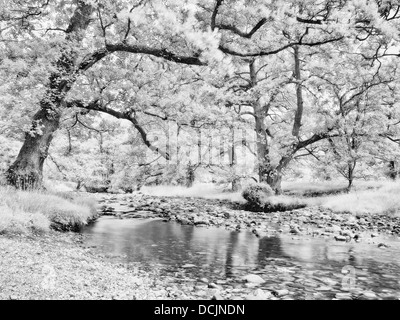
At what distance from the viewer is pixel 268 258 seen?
22.9ft

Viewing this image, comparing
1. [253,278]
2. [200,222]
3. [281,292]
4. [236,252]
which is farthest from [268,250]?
[200,222]

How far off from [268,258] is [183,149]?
330 inches

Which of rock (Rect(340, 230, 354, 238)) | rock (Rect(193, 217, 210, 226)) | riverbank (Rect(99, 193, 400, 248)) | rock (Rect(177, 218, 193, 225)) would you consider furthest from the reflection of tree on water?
rock (Rect(177, 218, 193, 225))

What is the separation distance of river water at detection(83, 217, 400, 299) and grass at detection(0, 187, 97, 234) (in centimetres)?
66

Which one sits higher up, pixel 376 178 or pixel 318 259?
pixel 376 178

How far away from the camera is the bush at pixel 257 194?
18.4 m

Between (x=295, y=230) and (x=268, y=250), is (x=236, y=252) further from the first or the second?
(x=295, y=230)

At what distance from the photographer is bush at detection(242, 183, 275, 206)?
723 inches

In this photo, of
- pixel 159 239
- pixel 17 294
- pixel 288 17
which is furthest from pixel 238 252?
pixel 288 17

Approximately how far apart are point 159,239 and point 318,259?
160 inches

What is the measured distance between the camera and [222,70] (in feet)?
32.9

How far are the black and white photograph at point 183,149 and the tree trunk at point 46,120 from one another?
51mm

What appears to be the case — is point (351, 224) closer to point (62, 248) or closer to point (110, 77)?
point (62, 248)
